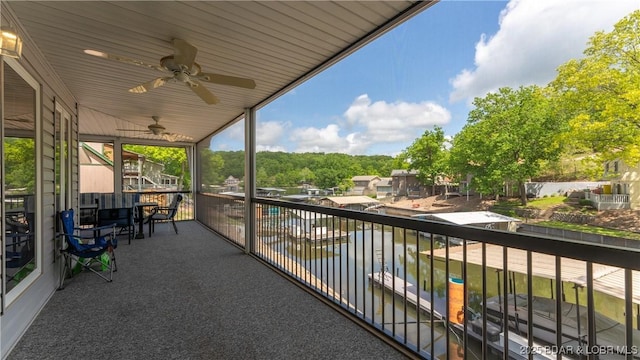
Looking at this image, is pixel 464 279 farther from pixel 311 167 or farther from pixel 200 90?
pixel 200 90

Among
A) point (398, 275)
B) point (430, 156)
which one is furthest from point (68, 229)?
point (430, 156)

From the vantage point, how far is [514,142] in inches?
49.7

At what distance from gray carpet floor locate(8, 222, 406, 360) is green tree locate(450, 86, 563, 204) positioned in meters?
1.34

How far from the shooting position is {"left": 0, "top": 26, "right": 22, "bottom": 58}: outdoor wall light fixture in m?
1.55

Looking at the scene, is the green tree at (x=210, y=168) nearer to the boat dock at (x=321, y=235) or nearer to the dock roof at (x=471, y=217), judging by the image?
the boat dock at (x=321, y=235)

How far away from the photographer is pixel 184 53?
7.25 feet

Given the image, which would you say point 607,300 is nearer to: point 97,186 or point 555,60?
point 555,60

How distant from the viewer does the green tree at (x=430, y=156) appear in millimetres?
1668

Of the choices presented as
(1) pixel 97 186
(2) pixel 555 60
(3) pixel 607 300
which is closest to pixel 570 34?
(2) pixel 555 60

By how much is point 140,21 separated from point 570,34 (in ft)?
8.50

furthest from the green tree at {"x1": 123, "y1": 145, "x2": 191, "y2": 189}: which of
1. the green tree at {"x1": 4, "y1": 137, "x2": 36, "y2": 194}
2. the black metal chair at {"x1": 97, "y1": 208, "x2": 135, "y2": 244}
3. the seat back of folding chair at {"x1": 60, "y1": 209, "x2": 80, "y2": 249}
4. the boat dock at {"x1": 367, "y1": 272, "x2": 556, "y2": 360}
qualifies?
the boat dock at {"x1": 367, "y1": 272, "x2": 556, "y2": 360}

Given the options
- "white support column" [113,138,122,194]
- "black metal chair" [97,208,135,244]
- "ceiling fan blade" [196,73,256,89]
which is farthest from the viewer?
"white support column" [113,138,122,194]

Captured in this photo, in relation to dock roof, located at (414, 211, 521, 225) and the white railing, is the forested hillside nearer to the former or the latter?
dock roof, located at (414, 211, 521, 225)

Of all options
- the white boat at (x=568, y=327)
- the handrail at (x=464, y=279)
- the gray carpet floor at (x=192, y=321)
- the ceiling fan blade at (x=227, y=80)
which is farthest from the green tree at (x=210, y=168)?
the white boat at (x=568, y=327)
